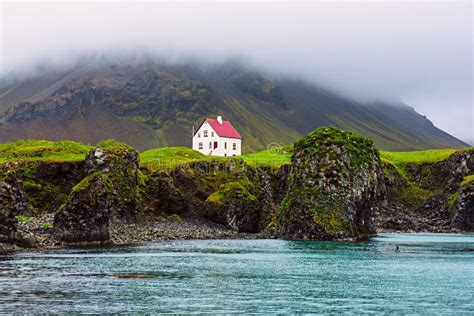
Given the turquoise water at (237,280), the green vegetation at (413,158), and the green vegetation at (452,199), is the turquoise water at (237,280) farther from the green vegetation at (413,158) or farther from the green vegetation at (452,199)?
the green vegetation at (413,158)

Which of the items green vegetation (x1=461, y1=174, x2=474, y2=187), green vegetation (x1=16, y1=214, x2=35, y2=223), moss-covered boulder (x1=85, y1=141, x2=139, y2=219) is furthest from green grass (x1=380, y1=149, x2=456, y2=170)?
green vegetation (x1=16, y1=214, x2=35, y2=223)

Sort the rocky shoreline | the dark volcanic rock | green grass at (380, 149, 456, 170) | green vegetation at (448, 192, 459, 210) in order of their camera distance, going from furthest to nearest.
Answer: green grass at (380, 149, 456, 170)
green vegetation at (448, 192, 459, 210)
the dark volcanic rock
the rocky shoreline

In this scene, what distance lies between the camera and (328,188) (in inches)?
4309

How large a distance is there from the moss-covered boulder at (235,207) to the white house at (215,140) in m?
60.7

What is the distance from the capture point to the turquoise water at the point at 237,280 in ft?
146

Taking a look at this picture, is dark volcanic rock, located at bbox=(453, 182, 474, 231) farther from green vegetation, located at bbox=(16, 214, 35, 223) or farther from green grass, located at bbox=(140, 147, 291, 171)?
green vegetation, located at bbox=(16, 214, 35, 223)

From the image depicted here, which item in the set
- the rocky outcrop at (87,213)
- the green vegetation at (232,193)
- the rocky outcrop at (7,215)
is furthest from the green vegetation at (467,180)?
the rocky outcrop at (7,215)

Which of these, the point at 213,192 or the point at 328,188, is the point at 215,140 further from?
the point at 328,188

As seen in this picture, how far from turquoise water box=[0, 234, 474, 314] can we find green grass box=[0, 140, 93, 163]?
48.4m

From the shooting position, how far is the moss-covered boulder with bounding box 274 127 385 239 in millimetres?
108000

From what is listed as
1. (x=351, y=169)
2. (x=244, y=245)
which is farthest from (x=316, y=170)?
(x=244, y=245)

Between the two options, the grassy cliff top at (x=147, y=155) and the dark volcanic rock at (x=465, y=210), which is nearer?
the grassy cliff top at (x=147, y=155)

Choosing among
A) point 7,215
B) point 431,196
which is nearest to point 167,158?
point 431,196

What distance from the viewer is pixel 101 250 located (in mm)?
81875
